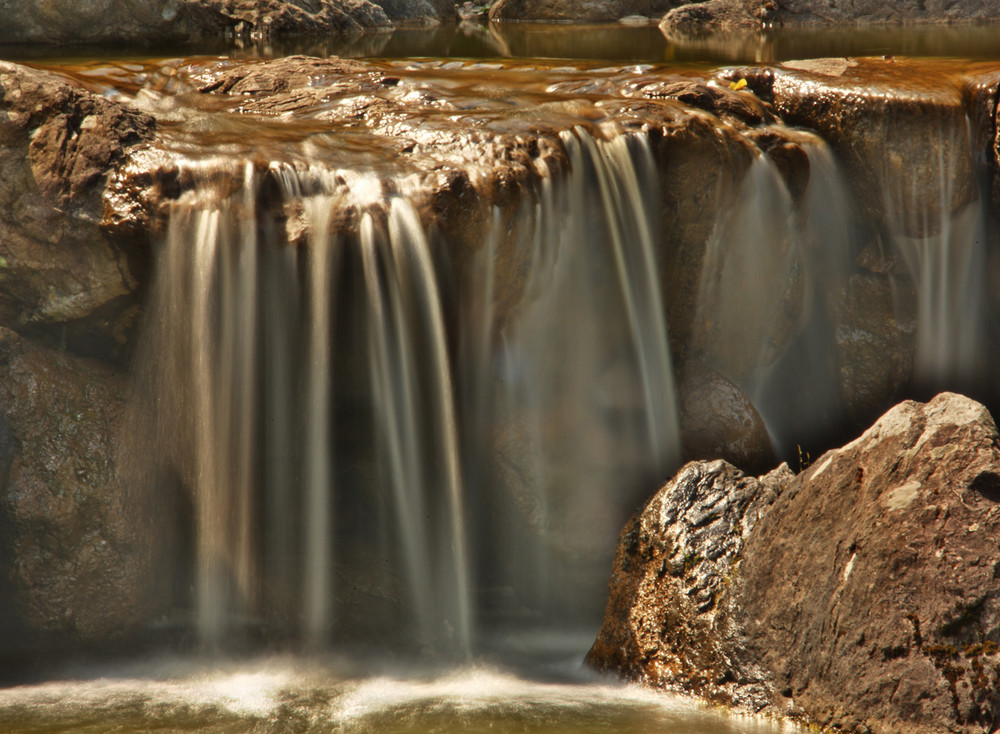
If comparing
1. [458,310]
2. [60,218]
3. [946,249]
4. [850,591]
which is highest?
[60,218]

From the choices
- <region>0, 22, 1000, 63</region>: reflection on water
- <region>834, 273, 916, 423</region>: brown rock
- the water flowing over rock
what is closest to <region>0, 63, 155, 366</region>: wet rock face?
the water flowing over rock

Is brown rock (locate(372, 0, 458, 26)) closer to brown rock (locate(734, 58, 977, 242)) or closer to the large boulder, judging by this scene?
the large boulder

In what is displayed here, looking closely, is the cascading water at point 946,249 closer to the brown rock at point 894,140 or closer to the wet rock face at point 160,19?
the brown rock at point 894,140

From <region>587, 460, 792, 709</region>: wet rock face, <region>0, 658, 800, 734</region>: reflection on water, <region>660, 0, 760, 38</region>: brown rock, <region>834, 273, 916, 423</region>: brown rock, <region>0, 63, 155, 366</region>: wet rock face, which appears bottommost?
<region>0, 658, 800, 734</region>: reflection on water

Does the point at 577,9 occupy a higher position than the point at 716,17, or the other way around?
the point at 577,9

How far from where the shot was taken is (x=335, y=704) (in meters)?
4.67

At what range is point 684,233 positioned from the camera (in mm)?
6227

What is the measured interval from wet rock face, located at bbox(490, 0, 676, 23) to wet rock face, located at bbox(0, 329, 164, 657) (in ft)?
54.6

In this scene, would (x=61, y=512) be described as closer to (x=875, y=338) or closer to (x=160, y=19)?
(x=875, y=338)

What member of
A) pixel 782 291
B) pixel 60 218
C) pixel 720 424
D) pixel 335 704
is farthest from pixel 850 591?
pixel 60 218

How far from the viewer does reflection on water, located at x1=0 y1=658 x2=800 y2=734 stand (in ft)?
14.3

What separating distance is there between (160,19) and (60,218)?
31.4 ft

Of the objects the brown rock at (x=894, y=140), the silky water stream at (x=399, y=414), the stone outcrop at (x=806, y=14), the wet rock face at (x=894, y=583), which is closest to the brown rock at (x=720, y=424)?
the silky water stream at (x=399, y=414)

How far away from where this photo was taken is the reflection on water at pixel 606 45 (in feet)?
37.9
